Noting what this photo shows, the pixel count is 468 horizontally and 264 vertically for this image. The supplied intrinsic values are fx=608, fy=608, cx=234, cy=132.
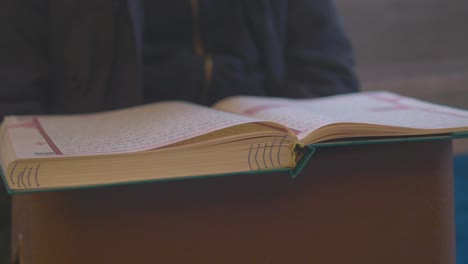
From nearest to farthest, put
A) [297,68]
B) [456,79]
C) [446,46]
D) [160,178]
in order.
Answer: [160,178]
[297,68]
[456,79]
[446,46]

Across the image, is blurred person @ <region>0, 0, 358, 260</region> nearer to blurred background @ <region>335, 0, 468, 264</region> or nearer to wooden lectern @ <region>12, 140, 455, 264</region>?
wooden lectern @ <region>12, 140, 455, 264</region>

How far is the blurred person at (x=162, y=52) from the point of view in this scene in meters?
0.90

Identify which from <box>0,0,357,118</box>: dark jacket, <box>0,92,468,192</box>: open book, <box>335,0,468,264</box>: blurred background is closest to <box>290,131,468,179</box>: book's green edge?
<box>0,92,468,192</box>: open book

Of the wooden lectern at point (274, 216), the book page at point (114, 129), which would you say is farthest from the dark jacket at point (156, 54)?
the wooden lectern at point (274, 216)

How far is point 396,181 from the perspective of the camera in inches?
22.9

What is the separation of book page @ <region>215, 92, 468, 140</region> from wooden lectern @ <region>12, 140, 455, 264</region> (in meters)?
0.03

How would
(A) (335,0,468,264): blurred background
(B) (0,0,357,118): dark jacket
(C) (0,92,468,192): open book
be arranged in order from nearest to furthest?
(C) (0,92,468,192): open book, (B) (0,0,357,118): dark jacket, (A) (335,0,468,264): blurred background

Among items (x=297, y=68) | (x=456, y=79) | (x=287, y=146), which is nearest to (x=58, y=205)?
(x=287, y=146)

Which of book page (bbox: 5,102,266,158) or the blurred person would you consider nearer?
book page (bbox: 5,102,266,158)

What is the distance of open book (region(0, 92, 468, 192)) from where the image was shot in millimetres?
478

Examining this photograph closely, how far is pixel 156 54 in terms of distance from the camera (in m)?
1.01

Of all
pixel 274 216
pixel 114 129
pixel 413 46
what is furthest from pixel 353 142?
pixel 413 46

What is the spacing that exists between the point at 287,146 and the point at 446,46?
1508 millimetres

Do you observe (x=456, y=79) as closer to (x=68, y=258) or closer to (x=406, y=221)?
(x=406, y=221)
